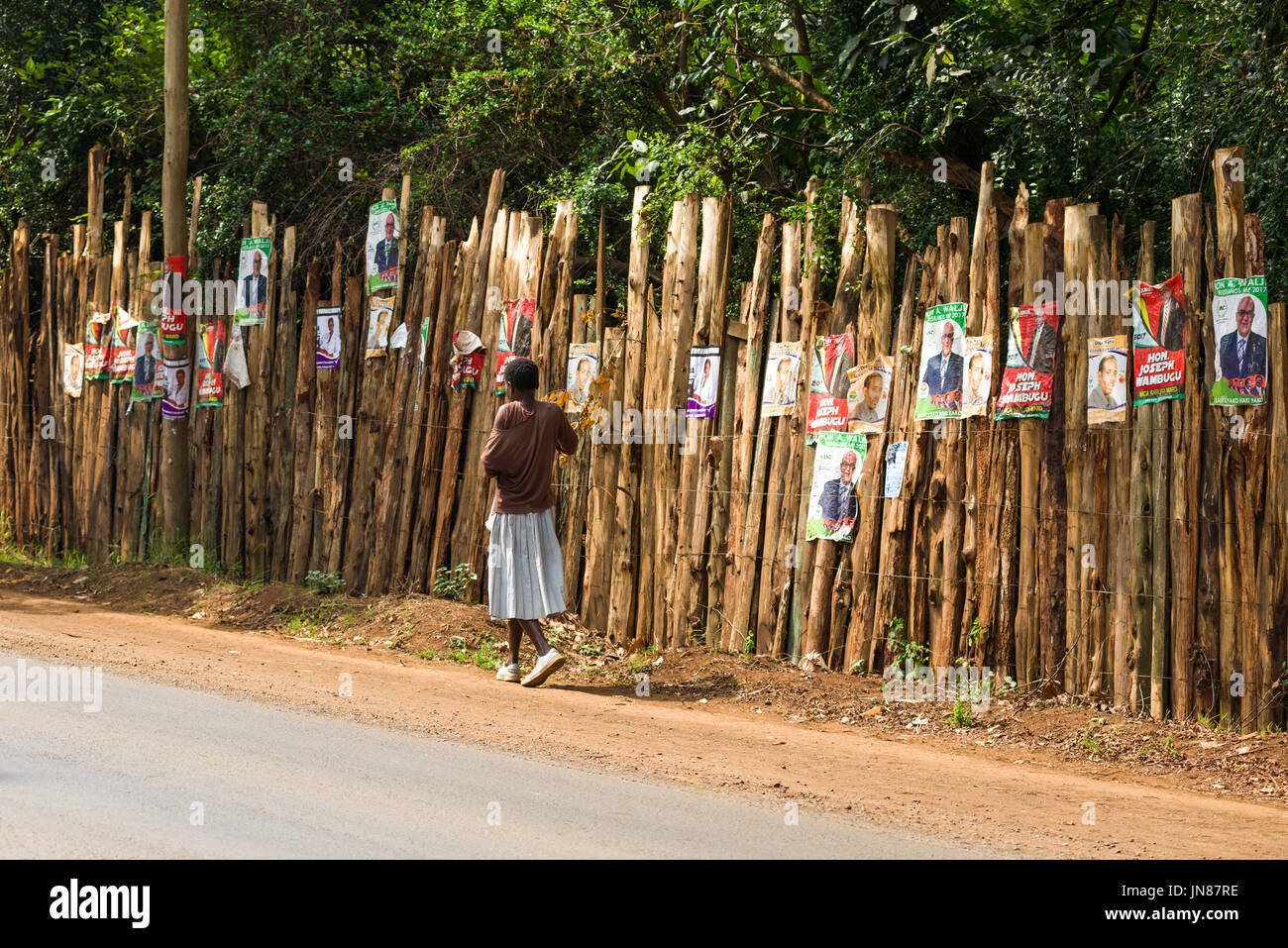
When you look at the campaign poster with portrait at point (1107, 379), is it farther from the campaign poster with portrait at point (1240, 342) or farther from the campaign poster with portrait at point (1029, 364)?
the campaign poster with portrait at point (1240, 342)

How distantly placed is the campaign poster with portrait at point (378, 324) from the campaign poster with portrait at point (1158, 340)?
20.4ft

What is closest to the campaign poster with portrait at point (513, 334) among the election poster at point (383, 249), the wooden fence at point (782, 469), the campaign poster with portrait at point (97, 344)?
the wooden fence at point (782, 469)

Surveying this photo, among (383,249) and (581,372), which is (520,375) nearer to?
(581,372)

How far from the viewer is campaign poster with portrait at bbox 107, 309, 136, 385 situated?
42.7 feet

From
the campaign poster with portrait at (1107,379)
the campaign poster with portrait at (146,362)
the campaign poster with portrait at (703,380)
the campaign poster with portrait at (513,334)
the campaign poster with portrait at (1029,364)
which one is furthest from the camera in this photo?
the campaign poster with portrait at (146,362)

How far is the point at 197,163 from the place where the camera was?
1577 cm

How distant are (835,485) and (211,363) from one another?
21.9 ft

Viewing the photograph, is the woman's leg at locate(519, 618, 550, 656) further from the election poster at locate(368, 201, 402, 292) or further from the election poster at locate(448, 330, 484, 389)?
the election poster at locate(368, 201, 402, 292)

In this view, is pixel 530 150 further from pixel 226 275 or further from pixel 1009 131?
pixel 1009 131

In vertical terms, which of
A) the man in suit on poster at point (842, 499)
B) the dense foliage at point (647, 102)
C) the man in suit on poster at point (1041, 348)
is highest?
the dense foliage at point (647, 102)

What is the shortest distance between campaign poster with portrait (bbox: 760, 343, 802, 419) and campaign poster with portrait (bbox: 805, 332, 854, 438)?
0.13 meters

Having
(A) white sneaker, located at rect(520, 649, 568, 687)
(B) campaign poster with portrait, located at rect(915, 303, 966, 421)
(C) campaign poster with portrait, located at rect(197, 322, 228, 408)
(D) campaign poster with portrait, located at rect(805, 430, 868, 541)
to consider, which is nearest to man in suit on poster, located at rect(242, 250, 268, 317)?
(C) campaign poster with portrait, located at rect(197, 322, 228, 408)

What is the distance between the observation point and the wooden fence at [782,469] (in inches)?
280

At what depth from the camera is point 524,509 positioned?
8898mm
